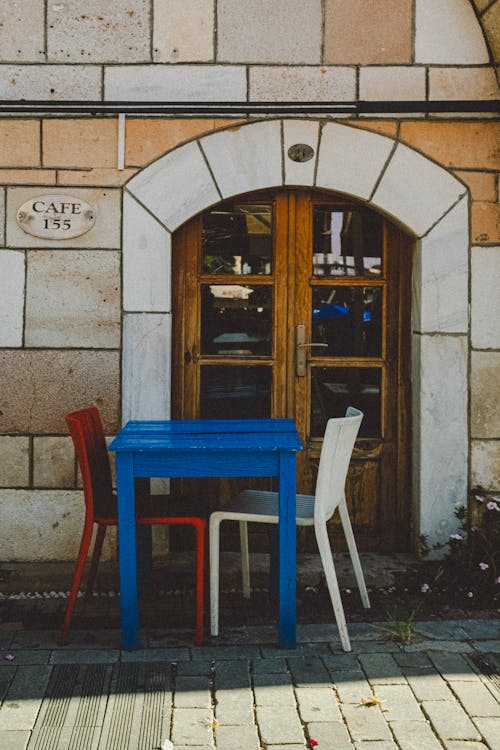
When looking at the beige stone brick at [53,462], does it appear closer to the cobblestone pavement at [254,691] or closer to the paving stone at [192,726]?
the cobblestone pavement at [254,691]

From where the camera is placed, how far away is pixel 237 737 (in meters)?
3.08

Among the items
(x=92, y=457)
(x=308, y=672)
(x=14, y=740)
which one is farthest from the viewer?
(x=92, y=457)

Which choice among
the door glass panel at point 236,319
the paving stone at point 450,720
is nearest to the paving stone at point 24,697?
the paving stone at point 450,720

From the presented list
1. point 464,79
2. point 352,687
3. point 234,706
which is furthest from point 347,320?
point 234,706

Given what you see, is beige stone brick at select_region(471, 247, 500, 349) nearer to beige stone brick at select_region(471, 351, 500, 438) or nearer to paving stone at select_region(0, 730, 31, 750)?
beige stone brick at select_region(471, 351, 500, 438)

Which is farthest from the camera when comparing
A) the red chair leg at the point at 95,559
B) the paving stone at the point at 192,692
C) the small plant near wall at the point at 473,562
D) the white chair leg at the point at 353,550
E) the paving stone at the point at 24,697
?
the small plant near wall at the point at 473,562

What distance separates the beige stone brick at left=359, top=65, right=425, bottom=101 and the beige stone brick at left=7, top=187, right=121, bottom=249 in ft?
4.97

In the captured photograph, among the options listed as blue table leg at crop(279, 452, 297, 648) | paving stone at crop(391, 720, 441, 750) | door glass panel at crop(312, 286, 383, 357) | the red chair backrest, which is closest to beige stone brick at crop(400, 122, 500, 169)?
door glass panel at crop(312, 286, 383, 357)

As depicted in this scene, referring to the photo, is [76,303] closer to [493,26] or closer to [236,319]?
[236,319]

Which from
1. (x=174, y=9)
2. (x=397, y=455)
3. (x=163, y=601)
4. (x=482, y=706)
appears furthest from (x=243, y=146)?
(x=482, y=706)

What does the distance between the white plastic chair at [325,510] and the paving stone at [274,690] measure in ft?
1.38

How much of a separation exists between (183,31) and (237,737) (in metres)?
3.71

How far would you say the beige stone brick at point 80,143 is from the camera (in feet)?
16.4

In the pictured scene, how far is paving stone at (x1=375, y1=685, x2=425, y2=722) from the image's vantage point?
10.6ft
